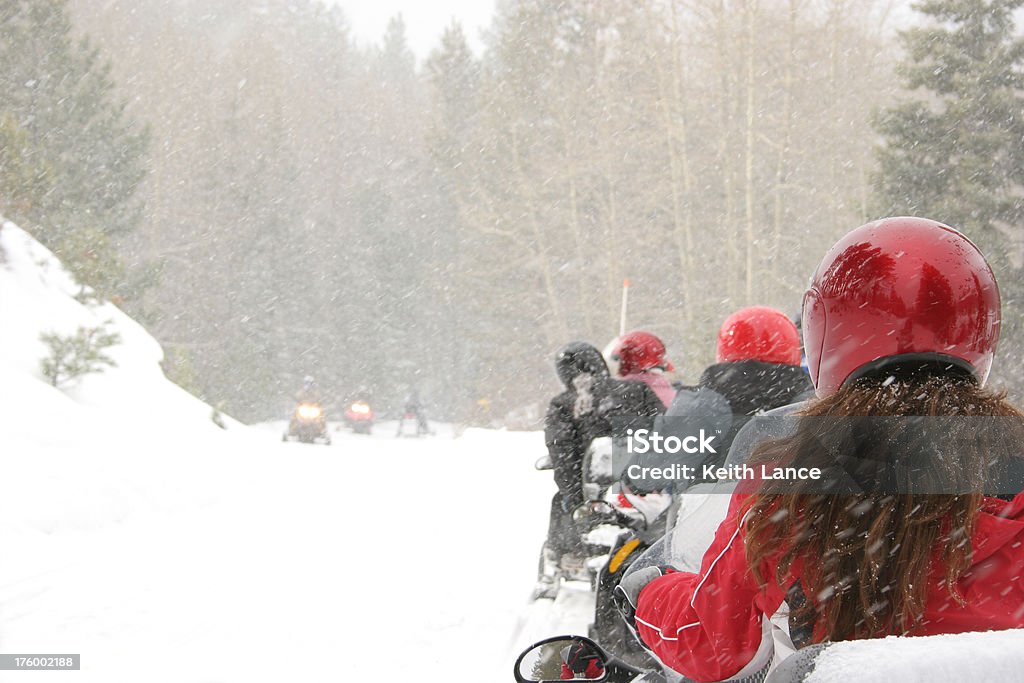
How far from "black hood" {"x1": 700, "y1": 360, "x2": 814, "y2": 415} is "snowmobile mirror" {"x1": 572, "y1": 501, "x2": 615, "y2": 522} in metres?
1.13

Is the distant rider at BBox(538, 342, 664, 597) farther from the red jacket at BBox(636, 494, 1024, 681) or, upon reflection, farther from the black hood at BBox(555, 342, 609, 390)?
the red jacket at BBox(636, 494, 1024, 681)

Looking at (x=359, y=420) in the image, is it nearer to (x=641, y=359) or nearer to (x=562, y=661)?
(x=641, y=359)

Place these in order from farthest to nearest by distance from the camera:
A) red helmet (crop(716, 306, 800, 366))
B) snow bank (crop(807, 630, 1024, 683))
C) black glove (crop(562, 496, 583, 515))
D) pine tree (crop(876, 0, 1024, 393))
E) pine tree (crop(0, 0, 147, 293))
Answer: pine tree (crop(0, 0, 147, 293)) → pine tree (crop(876, 0, 1024, 393)) → black glove (crop(562, 496, 583, 515)) → red helmet (crop(716, 306, 800, 366)) → snow bank (crop(807, 630, 1024, 683))

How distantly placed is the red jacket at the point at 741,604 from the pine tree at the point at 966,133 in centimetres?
1356

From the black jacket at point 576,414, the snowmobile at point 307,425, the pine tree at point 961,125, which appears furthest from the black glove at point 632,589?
the snowmobile at point 307,425

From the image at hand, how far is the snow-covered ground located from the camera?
473 centimetres

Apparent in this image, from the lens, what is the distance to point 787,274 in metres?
28.2

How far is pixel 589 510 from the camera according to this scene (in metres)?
5.05

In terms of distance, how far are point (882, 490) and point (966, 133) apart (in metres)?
14.7

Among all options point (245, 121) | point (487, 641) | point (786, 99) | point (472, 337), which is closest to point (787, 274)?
point (786, 99)

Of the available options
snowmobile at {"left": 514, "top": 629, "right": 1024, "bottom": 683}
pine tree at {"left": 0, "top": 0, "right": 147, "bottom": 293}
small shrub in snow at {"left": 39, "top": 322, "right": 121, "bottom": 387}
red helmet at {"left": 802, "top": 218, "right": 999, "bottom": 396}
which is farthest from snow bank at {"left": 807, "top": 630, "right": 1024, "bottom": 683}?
pine tree at {"left": 0, "top": 0, "right": 147, "bottom": 293}

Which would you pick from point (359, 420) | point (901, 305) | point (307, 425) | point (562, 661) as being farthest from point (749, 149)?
point (901, 305)

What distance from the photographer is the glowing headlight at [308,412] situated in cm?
2577

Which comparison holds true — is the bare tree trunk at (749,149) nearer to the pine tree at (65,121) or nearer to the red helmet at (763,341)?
the pine tree at (65,121)
